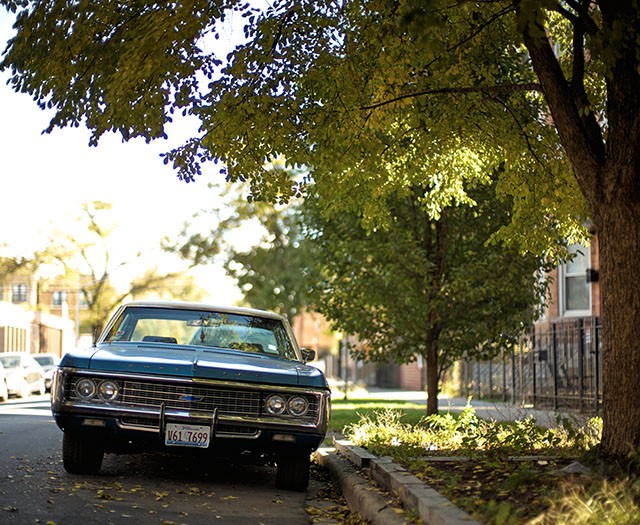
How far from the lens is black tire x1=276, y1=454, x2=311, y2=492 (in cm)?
790

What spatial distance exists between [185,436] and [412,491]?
2059 mm

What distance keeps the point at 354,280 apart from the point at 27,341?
167 ft

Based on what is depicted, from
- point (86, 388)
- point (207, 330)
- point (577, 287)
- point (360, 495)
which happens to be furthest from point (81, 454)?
point (577, 287)

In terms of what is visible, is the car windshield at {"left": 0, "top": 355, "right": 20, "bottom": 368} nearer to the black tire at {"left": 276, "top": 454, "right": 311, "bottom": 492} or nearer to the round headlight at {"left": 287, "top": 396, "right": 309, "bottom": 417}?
the black tire at {"left": 276, "top": 454, "right": 311, "bottom": 492}

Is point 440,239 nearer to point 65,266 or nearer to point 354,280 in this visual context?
point 354,280

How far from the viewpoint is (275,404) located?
24.7 ft

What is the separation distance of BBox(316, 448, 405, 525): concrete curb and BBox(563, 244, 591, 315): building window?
40.1 feet

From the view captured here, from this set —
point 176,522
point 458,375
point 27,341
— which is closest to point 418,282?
point 176,522

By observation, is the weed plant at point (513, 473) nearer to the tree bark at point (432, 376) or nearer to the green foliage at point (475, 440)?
the green foliage at point (475, 440)

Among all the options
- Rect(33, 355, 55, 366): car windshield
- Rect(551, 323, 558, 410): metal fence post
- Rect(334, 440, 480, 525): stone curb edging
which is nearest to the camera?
Rect(334, 440, 480, 525): stone curb edging

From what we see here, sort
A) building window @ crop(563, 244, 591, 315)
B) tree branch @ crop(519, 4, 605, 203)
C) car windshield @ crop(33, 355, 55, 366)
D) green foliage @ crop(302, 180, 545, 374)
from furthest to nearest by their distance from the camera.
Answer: car windshield @ crop(33, 355, 55, 366) < building window @ crop(563, 244, 591, 315) < green foliage @ crop(302, 180, 545, 374) < tree branch @ crop(519, 4, 605, 203)

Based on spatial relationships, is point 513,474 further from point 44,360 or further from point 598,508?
point 44,360

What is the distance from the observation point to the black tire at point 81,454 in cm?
768

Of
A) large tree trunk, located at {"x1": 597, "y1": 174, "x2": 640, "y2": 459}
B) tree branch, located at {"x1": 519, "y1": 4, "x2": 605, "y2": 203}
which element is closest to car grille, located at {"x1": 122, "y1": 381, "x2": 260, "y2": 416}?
large tree trunk, located at {"x1": 597, "y1": 174, "x2": 640, "y2": 459}
